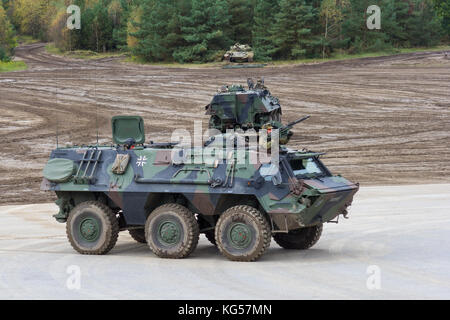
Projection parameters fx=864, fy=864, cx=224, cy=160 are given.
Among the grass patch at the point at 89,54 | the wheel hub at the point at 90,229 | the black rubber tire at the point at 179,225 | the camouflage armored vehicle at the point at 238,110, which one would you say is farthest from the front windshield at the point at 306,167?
the grass patch at the point at 89,54

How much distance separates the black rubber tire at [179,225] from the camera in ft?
44.3

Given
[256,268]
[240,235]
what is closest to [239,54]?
[240,235]

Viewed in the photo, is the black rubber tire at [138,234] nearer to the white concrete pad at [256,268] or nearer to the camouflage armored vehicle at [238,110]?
the white concrete pad at [256,268]

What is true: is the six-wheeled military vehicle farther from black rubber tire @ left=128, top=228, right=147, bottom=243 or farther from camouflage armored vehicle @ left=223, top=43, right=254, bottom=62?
camouflage armored vehicle @ left=223, top=43, right=254, bottom=62

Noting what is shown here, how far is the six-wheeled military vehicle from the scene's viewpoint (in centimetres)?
1304

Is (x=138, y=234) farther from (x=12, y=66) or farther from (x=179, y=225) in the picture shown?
(x=12, y=66)

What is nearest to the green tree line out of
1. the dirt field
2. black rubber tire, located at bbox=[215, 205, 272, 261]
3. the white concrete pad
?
the dirt field

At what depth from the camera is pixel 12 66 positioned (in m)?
54.5

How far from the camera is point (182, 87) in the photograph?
43.7m

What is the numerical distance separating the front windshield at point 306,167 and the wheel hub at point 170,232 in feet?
6.79

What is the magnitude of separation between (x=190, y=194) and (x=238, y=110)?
8.93 metres

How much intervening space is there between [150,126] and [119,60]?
24.2m
